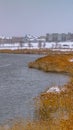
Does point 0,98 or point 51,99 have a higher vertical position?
point 51,99

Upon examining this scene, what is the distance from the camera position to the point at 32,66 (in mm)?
58375

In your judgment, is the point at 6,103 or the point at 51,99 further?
the point at 6,103

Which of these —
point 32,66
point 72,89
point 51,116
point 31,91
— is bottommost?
point 32,66

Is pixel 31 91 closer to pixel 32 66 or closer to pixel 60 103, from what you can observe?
pixel 60 103

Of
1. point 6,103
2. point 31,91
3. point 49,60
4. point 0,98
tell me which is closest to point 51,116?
point 6,103

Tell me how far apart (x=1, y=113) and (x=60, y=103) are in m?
5.59

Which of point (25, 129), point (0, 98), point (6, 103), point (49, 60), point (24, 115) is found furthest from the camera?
point (49, 60)

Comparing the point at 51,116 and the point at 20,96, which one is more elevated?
the point at 51,116

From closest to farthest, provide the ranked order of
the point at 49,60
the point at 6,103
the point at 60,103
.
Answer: the point at 60,103 < the point at 6,103 < the point at 49,60

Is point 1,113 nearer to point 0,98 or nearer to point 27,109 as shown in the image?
point 27,109

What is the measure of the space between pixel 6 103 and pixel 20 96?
2950mm

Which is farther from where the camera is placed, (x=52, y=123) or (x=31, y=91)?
(x=31, y=91)

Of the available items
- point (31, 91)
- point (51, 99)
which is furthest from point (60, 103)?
point (31, 91)

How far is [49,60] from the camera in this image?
186ft
